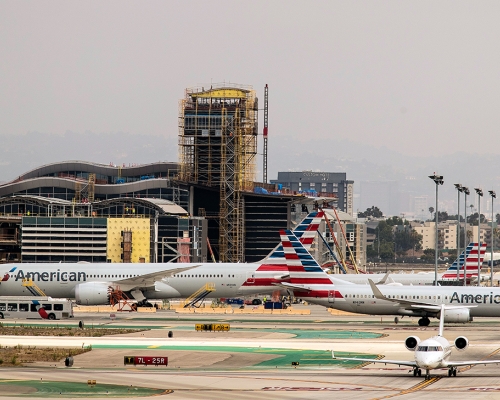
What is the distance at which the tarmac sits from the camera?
44.4 metres

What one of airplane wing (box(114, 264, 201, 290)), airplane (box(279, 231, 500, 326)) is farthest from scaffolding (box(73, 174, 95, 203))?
airplane (box(279, 231, 500, 326))

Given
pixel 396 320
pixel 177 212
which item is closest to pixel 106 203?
pixel 177 212

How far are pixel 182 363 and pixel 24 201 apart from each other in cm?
11670

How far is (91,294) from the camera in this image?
9206 cm

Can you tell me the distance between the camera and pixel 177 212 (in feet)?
549

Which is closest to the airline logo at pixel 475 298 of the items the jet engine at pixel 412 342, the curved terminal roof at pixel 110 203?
the jet engine at pixel 412 342

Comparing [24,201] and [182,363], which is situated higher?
[24,201]

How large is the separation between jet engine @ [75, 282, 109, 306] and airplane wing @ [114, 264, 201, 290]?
10.2ft

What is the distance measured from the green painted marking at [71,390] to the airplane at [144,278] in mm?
45373

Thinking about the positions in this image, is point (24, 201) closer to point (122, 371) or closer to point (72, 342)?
point (72, 342)

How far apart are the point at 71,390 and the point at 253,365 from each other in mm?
13812

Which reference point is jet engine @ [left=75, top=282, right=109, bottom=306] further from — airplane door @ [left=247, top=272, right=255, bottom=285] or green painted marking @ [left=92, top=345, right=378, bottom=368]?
green painted marking @ [left=92, top=345, right=378, bottom=368]

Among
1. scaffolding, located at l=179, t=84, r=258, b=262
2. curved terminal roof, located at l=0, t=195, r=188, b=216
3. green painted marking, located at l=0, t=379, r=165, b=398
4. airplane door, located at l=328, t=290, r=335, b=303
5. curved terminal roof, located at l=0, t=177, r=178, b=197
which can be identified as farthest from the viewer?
curved terminal roof, located at l=0, t=177, r=178, b=197

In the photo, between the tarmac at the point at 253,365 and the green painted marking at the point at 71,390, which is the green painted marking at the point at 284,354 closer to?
the tarmac at the point at 253,365
